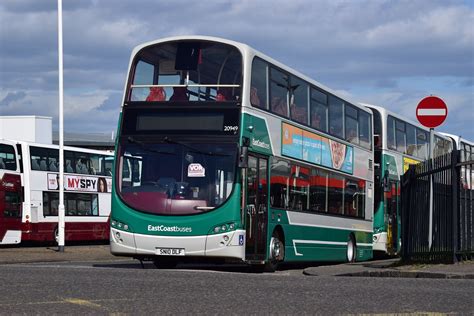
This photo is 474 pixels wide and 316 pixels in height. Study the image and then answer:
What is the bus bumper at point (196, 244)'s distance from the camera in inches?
757

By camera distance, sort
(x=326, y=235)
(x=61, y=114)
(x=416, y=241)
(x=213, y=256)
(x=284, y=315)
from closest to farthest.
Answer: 1. (x=284, y=315)
2. (x=213, y=256)
3. (x=416, y=241)
4. (x=326, y=235)
5. (x=61, y=114)

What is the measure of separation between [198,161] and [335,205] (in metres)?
7.11

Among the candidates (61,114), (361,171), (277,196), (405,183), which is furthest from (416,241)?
(61,114)

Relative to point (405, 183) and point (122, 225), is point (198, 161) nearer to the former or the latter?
point (122, 225)

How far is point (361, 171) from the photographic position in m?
28.4

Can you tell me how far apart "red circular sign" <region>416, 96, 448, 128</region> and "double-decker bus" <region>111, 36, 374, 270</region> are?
9.87 feet

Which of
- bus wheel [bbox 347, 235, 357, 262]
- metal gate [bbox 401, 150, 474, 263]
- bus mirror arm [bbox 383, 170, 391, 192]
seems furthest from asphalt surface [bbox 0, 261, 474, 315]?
bus mirror arm [bbox 383, 170, 391, 192]

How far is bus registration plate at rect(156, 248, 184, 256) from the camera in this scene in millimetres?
19312

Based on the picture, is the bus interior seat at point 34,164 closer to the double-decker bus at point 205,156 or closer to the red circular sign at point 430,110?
the double-decker bus at point 205,156

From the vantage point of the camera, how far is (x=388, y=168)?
31359 mm

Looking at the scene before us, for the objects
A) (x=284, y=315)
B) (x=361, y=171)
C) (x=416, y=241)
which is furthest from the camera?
(x=361, y=171)

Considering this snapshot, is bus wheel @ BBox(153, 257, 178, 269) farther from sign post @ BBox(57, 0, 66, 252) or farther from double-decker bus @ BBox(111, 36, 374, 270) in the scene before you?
sign post @ BBox(57, 0, 66, 252)

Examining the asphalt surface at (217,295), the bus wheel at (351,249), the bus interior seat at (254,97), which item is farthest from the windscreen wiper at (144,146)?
the bus wheel at (351,249)

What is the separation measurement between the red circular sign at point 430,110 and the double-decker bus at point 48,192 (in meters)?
21.9
